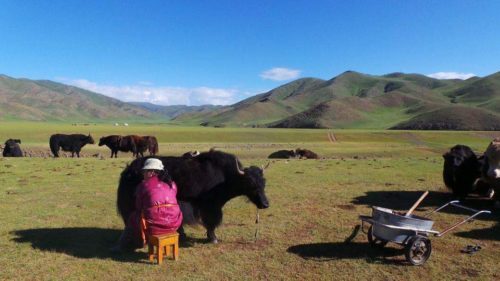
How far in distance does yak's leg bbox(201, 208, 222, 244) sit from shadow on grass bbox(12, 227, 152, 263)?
1.28 metres

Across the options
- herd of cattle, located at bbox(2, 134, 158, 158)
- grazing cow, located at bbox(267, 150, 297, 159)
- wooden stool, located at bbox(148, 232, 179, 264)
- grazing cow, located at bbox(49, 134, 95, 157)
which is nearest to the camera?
wooden stool, located at bbox(148, 232, 179, 264)

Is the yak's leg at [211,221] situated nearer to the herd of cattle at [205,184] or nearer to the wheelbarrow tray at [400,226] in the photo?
the herd of cattle at [205,184]

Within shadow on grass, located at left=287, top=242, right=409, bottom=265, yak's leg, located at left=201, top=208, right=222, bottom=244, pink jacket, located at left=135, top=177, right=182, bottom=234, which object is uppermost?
pink jacket, located at left=135, top=177, right=182, bottom=234

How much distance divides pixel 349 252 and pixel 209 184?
287cm

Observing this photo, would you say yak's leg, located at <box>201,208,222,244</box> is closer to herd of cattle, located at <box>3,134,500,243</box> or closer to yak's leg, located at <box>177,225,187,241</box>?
herd of cattle, located at <box>3,134,500,243</box>

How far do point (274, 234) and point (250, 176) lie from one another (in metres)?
1.48

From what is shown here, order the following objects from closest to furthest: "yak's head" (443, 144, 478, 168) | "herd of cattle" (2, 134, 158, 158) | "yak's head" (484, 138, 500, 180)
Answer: "yak's head" (484, 138, 500, 180)
"yak's head" (443, 144, 478, 168)
"herd of cattle" (2, 134, 158, 158)

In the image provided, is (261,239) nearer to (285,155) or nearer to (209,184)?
(209,184)

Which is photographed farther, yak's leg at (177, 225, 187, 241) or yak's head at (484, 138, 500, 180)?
yak's head at (484, 138, 500, 180)

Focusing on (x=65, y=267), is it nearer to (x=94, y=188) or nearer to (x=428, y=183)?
(x=94, y=188)

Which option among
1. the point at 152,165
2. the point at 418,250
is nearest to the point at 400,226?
the point at 418,250

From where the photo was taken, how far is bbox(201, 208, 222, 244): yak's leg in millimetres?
7895

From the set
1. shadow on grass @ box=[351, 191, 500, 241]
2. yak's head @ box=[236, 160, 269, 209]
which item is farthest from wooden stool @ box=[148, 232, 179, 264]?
shadow on grass @ box=[351, 191, 500, 241]

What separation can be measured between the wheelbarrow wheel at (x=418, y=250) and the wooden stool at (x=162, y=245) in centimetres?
380
